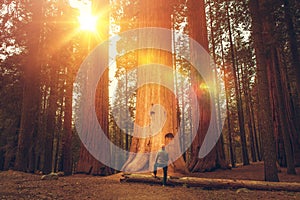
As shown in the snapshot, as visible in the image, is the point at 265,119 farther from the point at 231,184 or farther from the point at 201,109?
the point at 201,109

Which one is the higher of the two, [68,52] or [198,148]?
[68,52]

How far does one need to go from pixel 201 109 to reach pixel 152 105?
5.34 metres

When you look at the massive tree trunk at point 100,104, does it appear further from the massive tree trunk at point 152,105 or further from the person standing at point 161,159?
the person standing at point 161,159

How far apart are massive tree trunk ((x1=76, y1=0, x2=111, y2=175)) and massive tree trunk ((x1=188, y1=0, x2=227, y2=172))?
500cm

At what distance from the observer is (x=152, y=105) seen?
8531 millimetres

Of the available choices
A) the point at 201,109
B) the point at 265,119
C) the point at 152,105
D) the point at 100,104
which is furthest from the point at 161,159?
the point at 201,109

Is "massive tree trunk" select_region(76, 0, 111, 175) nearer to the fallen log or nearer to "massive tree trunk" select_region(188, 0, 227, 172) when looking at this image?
the fallen log

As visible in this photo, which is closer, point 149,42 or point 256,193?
point 256,193

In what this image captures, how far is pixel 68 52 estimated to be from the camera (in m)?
17.0

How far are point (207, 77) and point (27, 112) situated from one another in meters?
10.7

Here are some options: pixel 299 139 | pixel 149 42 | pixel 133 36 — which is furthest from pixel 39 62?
pixel 299 139

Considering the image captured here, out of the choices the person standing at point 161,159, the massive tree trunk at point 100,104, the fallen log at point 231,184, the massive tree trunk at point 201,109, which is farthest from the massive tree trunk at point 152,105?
the massive tree trunk at point 201,109

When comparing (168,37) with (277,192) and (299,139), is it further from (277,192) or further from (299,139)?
(299,139)

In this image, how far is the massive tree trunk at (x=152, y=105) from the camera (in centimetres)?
793
